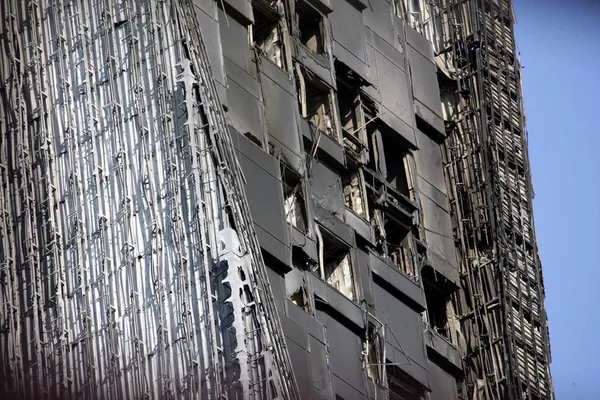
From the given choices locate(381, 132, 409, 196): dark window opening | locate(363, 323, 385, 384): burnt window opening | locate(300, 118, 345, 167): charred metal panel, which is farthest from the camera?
locate(381, 132, 409, 196): dark window opening

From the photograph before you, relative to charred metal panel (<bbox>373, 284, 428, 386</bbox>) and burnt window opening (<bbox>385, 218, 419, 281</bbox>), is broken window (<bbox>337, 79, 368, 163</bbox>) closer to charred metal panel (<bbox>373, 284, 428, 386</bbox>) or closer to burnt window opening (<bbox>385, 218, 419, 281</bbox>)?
burnt window opening (<bbox>385, 218, 419, 281</bbox>)

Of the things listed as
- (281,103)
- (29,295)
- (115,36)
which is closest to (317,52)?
(281,103)

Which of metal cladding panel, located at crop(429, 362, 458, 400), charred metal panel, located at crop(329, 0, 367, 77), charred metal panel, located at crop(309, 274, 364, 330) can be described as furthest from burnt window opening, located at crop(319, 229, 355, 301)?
charred metal panel, located at crop(329, 0, 367, 77)

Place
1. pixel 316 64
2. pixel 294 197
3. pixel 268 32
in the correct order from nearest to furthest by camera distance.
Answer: pixel 294 197, pixel 268 32, pixel 316 64

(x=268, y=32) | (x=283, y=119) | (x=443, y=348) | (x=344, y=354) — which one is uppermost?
(x=268, y=32)

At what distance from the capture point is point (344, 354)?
57.5 m

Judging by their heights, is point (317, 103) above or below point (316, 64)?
below

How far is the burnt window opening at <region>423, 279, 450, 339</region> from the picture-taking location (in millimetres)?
63438

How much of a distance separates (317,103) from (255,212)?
6.72 metres

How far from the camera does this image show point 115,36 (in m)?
55.9

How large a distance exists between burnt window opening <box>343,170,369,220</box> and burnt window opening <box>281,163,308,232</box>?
122 inches

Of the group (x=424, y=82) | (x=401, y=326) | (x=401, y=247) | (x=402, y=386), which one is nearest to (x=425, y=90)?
(x=424, y=82)

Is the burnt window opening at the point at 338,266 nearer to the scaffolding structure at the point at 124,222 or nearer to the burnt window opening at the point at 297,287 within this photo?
the burnt window opening at the point at 297,287

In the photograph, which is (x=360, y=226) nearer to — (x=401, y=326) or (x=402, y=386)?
(x=401, y=326)
